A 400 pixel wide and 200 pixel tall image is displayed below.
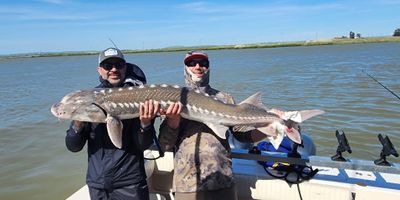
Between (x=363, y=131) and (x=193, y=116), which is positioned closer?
(x=193, y=116)

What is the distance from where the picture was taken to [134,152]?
3.51 metres

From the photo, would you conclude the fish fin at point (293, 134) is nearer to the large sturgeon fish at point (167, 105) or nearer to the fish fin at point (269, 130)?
the large sturgeon fish at point (167, 105)

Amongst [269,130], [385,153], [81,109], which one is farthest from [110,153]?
[385,153]

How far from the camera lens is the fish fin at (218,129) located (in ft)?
A: 11.7

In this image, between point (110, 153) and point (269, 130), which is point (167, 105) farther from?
point (269, 130)

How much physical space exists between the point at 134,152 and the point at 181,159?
0.43 metres

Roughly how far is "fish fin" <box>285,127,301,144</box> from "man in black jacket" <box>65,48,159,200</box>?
120 centimetres

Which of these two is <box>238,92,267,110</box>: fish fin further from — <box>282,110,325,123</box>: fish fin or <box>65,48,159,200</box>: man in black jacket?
<box>65,48,159,200</box>: man in black jacket

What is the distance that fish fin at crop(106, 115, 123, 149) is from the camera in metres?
3.22

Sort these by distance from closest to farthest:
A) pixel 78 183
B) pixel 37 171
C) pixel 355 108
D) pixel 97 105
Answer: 1. pixel 97 105
2. pixel 78 183
3. pixel 37 171
4. pixel 355 108

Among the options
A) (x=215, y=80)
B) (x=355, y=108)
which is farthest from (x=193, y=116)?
(x=215, y=80)

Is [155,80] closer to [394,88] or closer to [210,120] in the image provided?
[394,88]

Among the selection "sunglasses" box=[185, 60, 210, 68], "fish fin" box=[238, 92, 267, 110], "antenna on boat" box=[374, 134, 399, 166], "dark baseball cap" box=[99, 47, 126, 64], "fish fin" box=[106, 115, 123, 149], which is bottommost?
"antenna on boat" box=[374, 134, 399, 166]

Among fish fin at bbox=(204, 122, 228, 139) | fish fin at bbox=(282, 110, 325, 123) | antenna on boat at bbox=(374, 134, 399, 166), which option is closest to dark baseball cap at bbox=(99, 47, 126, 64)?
fish fin at bbox=(204, 122, 228, 139)
